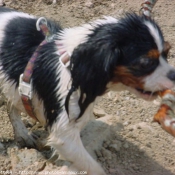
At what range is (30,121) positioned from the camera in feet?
14.1

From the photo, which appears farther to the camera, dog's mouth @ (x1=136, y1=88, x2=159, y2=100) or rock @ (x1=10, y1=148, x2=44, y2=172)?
rock @ (x1=10, y1=148, x2=44, y2=172)

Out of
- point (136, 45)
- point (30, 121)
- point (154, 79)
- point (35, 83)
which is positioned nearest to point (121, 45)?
point (136, 45)

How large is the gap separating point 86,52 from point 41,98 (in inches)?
26.6

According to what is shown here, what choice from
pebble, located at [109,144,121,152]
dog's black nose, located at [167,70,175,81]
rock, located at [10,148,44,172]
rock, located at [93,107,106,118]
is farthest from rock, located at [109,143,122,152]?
dog's black nose, located at [167,70,175,81]

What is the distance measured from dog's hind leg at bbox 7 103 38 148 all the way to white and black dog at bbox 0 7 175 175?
0.41 meters

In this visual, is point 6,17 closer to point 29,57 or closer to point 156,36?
point 29,57

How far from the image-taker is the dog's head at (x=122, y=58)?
2842mm

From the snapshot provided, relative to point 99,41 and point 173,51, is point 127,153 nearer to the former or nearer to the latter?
point 99,41

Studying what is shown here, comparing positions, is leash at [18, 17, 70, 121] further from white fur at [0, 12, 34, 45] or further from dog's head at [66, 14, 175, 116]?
dog's head at [66, 14, 175, 116]

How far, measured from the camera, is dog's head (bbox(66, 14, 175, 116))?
2.84m

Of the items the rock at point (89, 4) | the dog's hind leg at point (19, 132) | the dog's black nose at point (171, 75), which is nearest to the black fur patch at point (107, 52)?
the dog's black nose at point (171, 75)

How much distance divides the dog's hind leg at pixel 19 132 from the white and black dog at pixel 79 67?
0.41 m

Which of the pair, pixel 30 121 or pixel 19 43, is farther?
pixel 30 121

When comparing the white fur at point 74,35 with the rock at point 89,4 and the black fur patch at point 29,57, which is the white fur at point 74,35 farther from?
the rock at point 89,4
